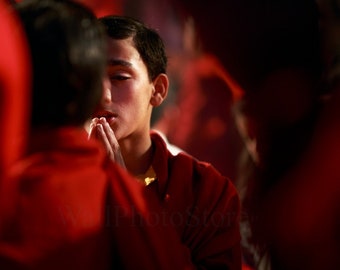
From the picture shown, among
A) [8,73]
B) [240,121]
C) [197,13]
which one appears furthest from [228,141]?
[8,73]

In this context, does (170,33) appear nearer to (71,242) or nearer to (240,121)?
(240,121)

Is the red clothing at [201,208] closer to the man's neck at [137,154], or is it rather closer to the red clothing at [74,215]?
the man's neck at [137,154]

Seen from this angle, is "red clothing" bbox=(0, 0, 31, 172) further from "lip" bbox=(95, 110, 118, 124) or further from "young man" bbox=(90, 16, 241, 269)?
"lip" bbox=(95, 110, 118, 124)

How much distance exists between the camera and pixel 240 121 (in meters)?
1.96

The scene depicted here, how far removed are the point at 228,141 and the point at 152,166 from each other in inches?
36.7

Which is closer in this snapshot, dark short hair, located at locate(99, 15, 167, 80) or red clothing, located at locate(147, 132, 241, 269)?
red clothing, located at locate(147, 132, 241, 269)

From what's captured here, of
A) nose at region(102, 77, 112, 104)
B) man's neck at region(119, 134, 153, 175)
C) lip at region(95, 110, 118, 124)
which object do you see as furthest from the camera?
man's neck at region(119, 134, 153, 175)

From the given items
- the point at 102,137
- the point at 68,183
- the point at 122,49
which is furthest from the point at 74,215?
the point at 122,49

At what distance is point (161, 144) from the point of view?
1.55m

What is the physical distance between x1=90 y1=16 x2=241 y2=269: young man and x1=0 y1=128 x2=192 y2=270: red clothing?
0.87ft

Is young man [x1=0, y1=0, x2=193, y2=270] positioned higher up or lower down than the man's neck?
higher up

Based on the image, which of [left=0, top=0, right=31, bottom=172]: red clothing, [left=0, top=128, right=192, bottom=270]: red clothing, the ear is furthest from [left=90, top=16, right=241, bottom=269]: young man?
[left=0, top=0, right=31, bottom=172]: red clothing

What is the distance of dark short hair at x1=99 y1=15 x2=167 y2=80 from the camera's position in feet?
4.85

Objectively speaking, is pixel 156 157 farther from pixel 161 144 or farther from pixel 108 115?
pixel 108 115
